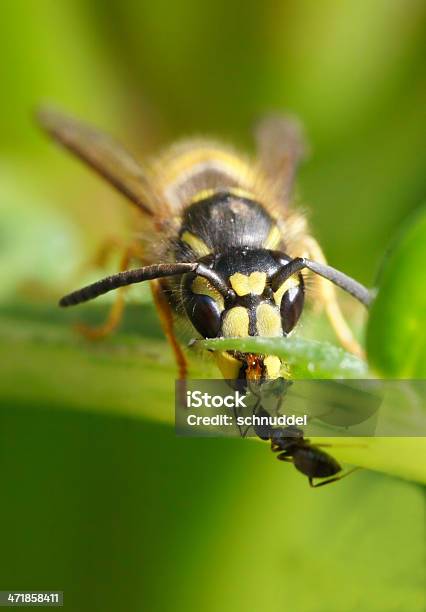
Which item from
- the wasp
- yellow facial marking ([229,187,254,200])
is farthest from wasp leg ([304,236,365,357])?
yellow facial marking ([229,187,254,200])

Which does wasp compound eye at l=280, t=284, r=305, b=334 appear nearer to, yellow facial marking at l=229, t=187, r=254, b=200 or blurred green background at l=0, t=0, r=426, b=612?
blurred green background at l=0, t=0, r=426, b=612

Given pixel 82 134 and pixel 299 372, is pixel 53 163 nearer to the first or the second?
pixel 82 134

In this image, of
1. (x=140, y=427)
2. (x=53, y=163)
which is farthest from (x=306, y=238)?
(x=53, y=163)

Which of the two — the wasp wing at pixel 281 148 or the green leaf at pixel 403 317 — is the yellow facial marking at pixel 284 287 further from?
the wasp wing at pixel 281 148

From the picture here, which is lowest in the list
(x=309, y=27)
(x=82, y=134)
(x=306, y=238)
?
(x=306, y=238)

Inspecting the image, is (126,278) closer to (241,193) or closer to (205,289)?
(205,289)

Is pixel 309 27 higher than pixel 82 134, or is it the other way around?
pixel 309 27

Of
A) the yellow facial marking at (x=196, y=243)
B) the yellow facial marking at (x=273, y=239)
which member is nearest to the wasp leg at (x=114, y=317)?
the yellow facial marking at (x=196, y=243)
